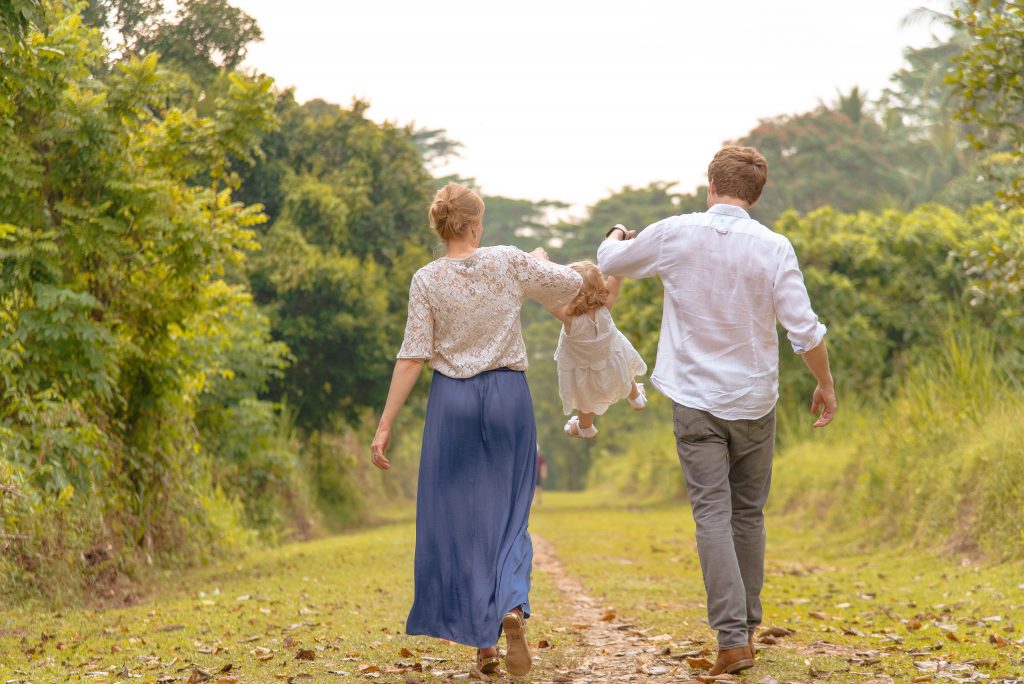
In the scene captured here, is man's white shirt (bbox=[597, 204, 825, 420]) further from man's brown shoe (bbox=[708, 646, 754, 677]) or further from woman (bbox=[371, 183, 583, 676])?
man's brown shoe (bbox=[708, 646, 754, 677])

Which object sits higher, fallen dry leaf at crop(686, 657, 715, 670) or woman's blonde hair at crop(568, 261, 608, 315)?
woman's blonde hair at crop(568, 261, 608, 315)

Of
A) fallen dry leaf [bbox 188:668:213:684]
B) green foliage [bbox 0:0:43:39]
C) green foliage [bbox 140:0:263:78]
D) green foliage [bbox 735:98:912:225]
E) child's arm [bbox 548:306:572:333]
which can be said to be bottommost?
fallen dry leaf [bbox 188:668:213:684]

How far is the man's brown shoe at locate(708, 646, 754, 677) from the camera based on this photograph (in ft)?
17.4

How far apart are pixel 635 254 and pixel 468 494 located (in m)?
1.33

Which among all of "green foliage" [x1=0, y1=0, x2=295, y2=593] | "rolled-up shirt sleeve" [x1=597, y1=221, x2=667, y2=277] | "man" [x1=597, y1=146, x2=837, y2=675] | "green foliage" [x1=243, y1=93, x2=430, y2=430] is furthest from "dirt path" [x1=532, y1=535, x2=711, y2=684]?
"green foliage" [x1=243, y1=93, x2=430, y2=430]

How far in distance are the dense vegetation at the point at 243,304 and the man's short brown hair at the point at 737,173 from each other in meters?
3.34

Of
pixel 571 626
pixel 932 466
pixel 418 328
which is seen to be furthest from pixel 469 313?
pixel 932 466

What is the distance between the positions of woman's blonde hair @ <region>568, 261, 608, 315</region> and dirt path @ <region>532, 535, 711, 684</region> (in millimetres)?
Answer: 1668

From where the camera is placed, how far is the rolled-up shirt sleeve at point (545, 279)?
579 cm

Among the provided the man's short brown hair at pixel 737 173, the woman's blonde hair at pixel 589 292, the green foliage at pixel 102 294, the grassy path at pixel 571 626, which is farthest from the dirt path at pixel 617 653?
the green foliage at pixel 102 294

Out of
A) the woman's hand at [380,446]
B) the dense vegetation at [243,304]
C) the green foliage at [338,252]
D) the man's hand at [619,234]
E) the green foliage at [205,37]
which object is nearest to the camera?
the woman's hand at [380,446]

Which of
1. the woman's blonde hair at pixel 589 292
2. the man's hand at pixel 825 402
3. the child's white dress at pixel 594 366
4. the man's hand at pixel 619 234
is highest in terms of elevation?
the man's hand at pixel 619 234

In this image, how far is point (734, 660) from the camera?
17.5ft

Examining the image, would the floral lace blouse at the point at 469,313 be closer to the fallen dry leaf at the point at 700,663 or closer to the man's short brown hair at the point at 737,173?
the man's short brown hair at the point at 737,173
